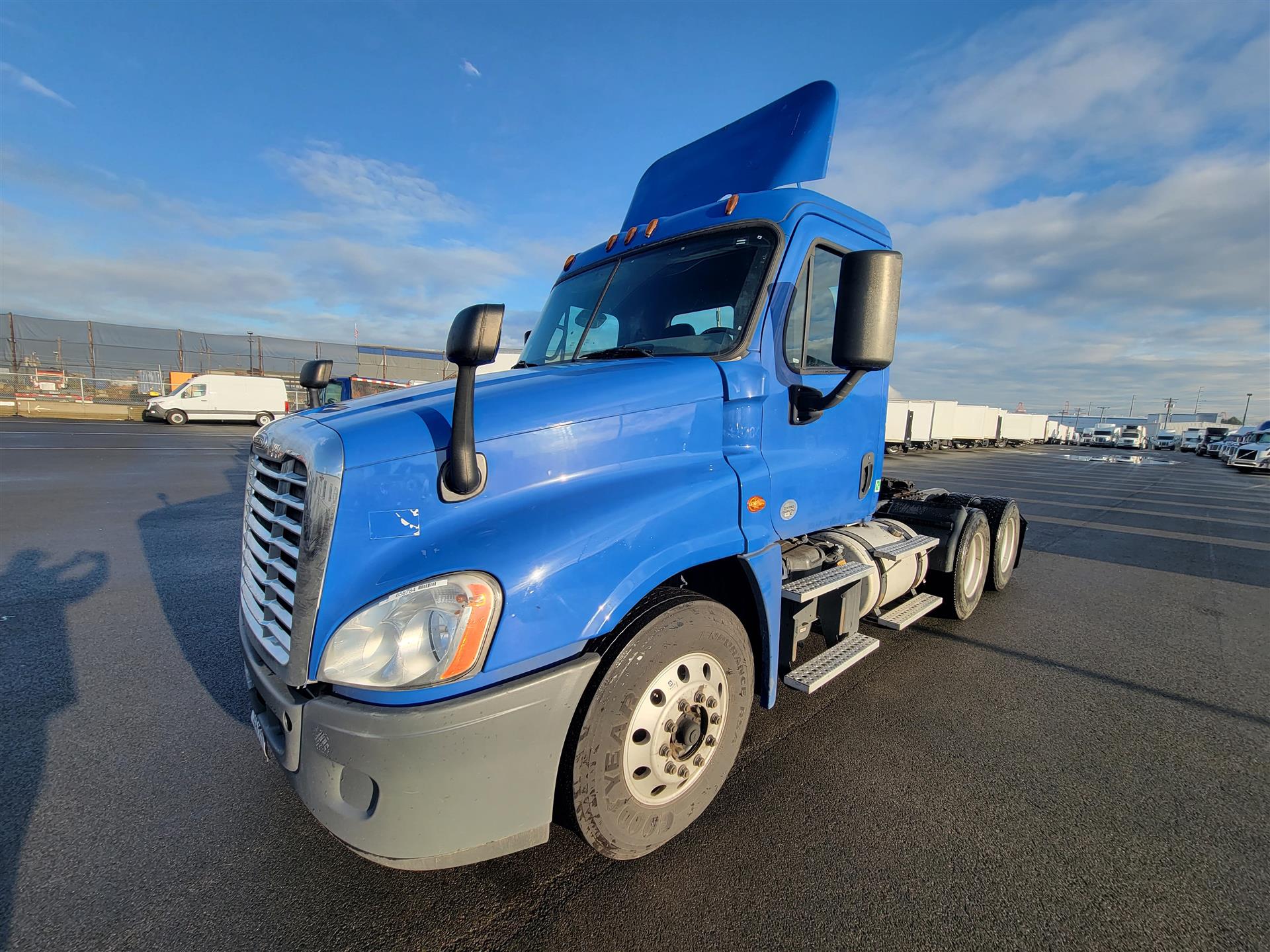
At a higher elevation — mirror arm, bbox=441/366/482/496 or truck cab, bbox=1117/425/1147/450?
Answer: mirror arm, bbox=441/366/482/496

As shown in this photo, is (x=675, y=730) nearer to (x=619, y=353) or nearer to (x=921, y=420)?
(x=619, y=353)

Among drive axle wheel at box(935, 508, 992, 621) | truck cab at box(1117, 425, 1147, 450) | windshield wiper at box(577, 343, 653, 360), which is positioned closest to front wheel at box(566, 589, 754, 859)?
windshield wiper at box(577, 343, 653, 360)

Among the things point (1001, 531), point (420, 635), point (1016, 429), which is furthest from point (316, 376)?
point (1016, 429)

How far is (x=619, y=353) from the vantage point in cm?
297

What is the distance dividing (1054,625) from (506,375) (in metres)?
5.21

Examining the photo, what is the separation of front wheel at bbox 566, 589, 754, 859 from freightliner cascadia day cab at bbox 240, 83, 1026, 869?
0.4 inches

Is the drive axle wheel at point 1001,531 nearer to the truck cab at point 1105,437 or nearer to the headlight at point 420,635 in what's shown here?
the headlight at point 420,635

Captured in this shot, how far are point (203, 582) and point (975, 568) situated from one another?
7.25 meters

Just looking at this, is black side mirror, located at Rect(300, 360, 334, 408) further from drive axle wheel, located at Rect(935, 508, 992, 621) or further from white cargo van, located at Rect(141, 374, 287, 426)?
white cargo van, located at Rect(141, 374, 287, 426)

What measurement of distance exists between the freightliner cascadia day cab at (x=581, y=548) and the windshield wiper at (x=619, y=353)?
16 mm

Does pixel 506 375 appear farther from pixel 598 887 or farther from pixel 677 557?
pixel 598 887

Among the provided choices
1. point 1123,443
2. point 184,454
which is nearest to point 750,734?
point 184,454

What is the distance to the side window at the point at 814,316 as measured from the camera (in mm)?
2910

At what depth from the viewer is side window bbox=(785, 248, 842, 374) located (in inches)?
115
